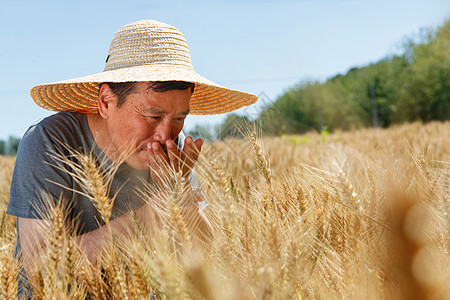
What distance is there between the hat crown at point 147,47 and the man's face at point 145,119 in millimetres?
193

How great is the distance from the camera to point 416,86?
125 feet

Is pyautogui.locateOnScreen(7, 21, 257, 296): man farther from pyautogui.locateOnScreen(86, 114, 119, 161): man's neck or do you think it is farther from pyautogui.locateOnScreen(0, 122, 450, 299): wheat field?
pyautogui.locateOnScreen(0, 122, 450, 299): wheat field

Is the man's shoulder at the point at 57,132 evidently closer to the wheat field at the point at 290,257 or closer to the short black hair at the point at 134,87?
the short black hair at the point at 134,87

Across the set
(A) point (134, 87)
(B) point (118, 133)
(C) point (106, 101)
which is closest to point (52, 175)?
(B) point (118, 133)

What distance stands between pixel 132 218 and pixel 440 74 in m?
41.6

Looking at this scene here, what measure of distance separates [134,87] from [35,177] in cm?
61

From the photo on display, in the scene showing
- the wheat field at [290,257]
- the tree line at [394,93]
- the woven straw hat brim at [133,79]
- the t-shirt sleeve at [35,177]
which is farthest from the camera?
the tree line at [394,93]

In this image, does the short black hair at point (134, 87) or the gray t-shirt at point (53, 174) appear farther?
the short black hair at point (134, 87)

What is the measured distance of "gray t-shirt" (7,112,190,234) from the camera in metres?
1.66

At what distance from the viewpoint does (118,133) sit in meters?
1.84

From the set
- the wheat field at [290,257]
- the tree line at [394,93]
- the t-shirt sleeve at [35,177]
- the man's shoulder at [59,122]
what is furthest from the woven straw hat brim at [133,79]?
the tree line at [394,93]

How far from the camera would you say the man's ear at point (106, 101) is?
1.89m

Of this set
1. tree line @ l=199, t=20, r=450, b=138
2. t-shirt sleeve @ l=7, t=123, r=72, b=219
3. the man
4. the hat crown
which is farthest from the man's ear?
tree line @ l=199, t=20, r=450, b=138

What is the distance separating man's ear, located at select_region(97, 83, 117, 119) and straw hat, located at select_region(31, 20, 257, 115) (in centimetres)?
8
